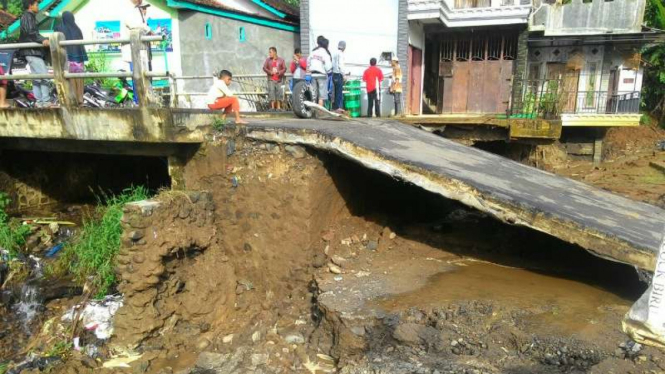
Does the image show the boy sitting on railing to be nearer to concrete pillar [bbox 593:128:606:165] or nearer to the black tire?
the black tire

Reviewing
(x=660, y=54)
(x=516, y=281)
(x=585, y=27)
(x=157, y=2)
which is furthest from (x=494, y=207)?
(x=660, y=54)

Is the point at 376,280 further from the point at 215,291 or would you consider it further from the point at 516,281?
the point at 215,291

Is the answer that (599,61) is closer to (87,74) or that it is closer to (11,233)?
(87,74)

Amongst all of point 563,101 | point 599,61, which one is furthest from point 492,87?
point 599,61

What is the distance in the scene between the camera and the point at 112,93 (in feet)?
27.5

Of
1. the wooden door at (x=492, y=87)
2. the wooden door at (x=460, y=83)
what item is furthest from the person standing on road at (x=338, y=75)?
the wooden door at (x=492, y=87)

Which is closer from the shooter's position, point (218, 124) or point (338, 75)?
point (218, 124)

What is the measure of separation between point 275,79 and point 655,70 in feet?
56.9

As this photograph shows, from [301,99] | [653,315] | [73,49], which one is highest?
[73,49]

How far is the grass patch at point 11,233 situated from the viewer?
25.3 feet

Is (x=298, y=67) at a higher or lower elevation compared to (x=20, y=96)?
higher

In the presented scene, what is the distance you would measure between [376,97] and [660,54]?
590 inches

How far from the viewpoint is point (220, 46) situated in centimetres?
1373

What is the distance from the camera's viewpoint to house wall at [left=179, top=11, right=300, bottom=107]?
12805mm
